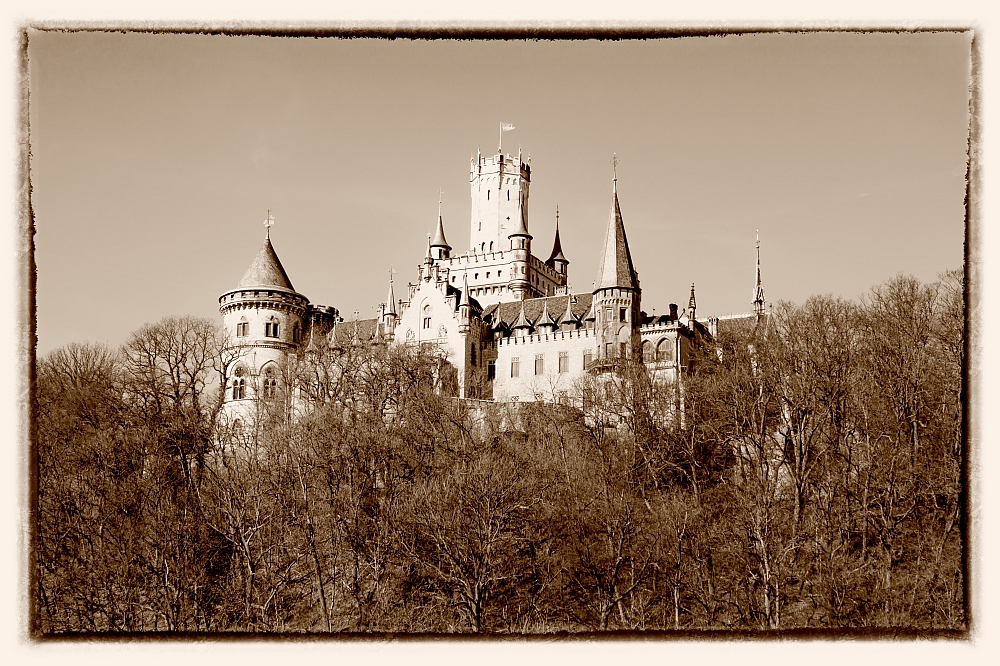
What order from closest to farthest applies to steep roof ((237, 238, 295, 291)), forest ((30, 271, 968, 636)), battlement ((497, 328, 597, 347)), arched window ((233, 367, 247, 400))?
forest ((30, 271, 968, 636))
arched window ((233, 367, 247, 400))
steep roof ((237, 238, 295, 291))
battlement ((497, 328, 597, 347))

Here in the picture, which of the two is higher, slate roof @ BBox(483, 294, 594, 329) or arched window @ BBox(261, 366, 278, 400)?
slate roof @ BBox(483, 294, 594, 329)

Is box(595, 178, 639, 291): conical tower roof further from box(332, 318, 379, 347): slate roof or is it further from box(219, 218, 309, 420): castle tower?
box(219, 218, 309, 420): castle tower

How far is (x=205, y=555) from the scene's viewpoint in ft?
76.6

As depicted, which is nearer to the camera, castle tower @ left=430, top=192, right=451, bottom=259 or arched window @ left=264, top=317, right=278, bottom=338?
arched window @ left=264, top=317, right=278, bottom=338

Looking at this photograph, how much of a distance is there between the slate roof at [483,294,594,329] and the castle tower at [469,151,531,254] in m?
16.0

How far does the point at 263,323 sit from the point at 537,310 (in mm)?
11553

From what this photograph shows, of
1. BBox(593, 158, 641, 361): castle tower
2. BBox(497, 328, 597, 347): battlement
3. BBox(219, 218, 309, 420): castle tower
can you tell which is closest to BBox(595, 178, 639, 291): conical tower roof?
BBox(593, 158, 641, 361): castle tower

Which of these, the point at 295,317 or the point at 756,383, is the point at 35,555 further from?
the point at 295,317

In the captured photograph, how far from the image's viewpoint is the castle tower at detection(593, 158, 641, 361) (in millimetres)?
43219

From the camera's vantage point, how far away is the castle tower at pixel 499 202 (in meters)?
65.0

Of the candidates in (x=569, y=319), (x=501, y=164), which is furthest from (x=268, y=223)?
(x=501, y=164)

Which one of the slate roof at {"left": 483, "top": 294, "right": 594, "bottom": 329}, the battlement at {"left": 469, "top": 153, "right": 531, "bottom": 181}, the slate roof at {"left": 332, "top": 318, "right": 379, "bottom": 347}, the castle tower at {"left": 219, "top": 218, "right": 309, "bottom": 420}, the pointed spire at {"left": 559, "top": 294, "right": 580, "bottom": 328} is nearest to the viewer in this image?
the slate roof at {"left": 332, "top": 318, "right": 379, "bottom": 347}
